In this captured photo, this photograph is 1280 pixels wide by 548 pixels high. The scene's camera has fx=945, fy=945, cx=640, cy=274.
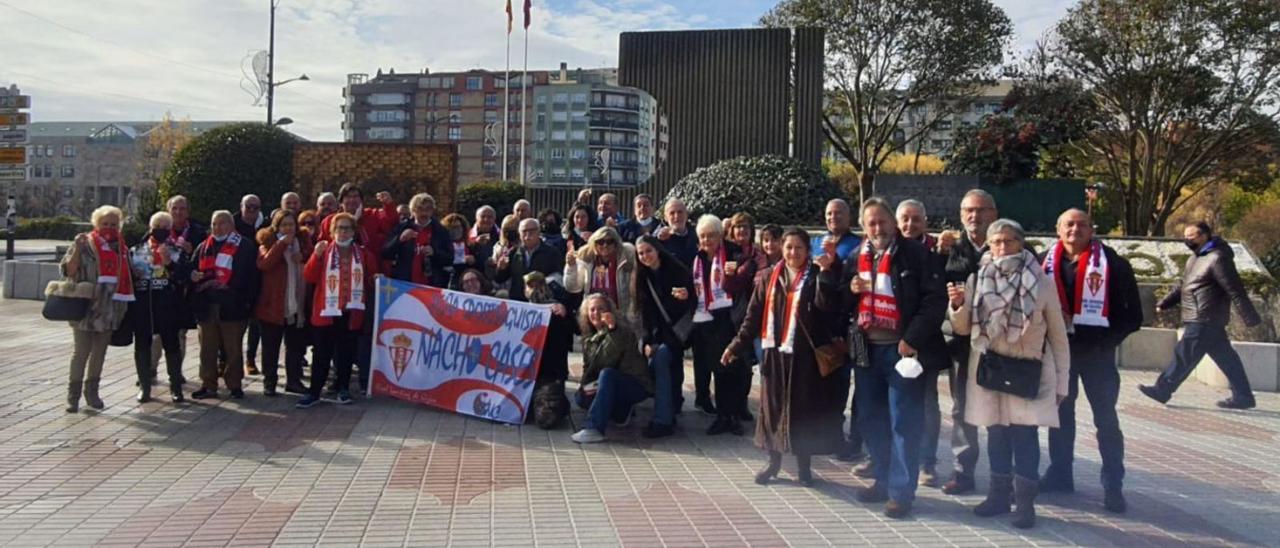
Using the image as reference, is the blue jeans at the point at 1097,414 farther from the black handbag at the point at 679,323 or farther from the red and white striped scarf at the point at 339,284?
the red and white striped scarf at the point at 339,284

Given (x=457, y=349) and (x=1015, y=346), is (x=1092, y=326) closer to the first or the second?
(x=1015, y=346)

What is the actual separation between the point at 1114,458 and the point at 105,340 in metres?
7.29

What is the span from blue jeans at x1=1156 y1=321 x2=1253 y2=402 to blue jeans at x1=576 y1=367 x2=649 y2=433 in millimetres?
5127

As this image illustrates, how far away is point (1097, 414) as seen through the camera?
553cm

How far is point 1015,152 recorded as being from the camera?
2373 centimetres

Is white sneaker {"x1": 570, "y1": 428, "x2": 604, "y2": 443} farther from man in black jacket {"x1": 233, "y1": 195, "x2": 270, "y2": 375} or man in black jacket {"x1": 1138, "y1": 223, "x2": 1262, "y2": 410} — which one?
man in black jacket {"x1": 1138, "y1": 223, "x2": 1262, "y2": 410}

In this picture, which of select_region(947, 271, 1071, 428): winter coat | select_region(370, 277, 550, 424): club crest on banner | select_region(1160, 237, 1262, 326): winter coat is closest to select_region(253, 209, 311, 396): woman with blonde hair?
select_region(370, 277, 550, 424): club crest on banner

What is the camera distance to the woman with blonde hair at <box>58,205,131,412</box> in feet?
24.1

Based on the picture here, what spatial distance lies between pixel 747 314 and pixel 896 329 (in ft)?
3.68

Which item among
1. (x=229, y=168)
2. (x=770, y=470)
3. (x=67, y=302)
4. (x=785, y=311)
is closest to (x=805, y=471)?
(x=770, y=470)

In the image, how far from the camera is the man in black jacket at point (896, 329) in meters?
5.09

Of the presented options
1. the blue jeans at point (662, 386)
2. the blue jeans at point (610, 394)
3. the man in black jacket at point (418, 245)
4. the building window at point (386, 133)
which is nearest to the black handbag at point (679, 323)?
the blue jeans at point (662, 386)

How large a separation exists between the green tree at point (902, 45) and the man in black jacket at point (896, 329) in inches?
855

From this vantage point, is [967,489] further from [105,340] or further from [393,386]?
[105,340]
